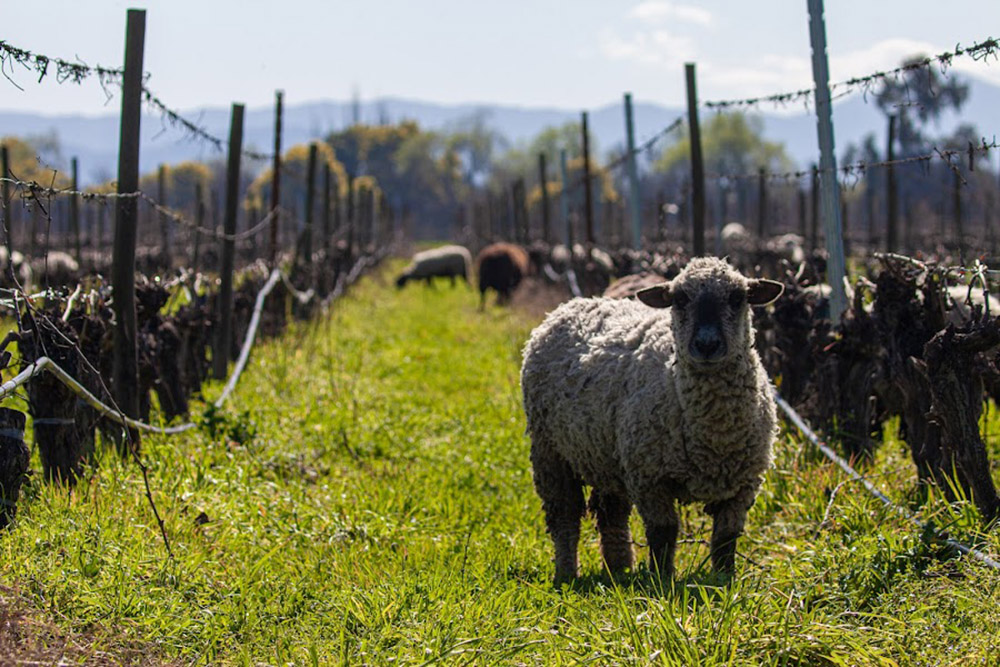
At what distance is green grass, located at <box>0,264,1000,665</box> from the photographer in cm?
356

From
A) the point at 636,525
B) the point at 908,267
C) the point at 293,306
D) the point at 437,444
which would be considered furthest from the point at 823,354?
the point at 293,306

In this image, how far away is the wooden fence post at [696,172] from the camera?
9.16 meters

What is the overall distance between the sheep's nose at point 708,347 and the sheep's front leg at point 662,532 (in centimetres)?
79

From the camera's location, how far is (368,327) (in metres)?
16.1

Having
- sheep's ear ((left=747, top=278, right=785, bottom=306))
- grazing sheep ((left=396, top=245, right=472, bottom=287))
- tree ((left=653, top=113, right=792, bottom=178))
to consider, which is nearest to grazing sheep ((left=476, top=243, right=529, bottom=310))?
grazing sheep ((left=396, top=245, right=472, bottom=287))

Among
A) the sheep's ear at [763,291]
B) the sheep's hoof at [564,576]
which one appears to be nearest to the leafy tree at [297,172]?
the sheep's hoof at [564,576]

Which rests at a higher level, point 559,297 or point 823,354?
point 559,297

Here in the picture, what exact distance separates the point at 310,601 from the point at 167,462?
2433 millimetres

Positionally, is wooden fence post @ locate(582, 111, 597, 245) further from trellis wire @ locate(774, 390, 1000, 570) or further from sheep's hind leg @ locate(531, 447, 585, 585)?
sheep's hind leg @ locate(531, 447, 585, 585)

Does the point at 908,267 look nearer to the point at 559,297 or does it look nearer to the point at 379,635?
the point at 379,635

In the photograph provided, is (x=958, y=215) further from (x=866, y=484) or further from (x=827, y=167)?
(x=866, y=484)

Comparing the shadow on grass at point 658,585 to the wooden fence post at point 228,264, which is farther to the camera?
the wooden fence post at point 228,264

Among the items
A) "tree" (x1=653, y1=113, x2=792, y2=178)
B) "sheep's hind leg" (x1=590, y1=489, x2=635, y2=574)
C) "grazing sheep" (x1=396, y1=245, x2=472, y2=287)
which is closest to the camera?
"sheep's hind leg" (x1=590, y1=489, x2=635, y2=574)

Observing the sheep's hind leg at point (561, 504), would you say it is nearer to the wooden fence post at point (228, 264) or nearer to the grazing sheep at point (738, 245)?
the wooden fence post at point (228, 264)
